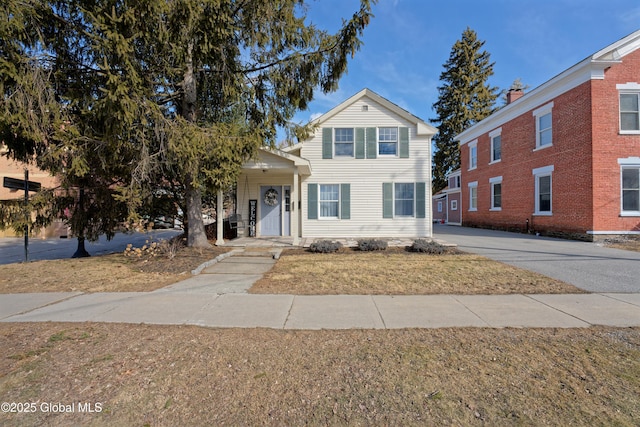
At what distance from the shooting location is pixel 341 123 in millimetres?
13172

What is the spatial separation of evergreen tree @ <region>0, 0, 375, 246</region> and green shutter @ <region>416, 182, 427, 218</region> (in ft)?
19.6

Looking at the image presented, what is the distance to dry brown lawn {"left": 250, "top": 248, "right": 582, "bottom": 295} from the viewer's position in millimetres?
5652

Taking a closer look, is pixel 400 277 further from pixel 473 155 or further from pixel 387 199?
pixel 473 155

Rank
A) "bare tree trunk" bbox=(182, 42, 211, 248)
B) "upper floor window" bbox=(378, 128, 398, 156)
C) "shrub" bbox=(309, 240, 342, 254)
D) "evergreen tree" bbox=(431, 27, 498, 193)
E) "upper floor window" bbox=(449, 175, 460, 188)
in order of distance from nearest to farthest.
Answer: "bare tree trunk" bbox=(182, 42, 211, 248) < "shrub" bbox=(309, 240, 342, 254) < "upper floor window" bbox=(378, 128, 398, 156) < "upper floor window" bbox=(449, 175, 460, 188) < "evergreen tree" bbox=(431, 27, 498, 193)

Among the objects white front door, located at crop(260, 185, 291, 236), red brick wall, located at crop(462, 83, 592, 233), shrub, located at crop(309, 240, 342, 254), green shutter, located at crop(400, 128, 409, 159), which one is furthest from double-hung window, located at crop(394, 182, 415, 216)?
red brick wall, located at crop(462, 83, 592, 233)

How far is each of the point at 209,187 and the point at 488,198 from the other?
18375 mm

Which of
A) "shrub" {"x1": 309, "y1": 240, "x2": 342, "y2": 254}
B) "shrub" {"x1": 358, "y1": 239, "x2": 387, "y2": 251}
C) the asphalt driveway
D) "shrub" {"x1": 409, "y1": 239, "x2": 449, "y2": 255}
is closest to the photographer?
the asphalt driveway

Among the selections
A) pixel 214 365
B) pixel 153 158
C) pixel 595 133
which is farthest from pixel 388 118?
pixel 214 365

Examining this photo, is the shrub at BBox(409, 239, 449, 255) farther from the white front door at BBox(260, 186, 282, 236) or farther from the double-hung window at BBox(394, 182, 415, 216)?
the white front door at BBox(260, 186, 282, 236)

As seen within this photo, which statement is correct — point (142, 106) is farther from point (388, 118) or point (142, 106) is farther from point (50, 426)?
point (388, 118)

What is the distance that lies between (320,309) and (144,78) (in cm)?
730

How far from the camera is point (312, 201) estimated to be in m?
13.1

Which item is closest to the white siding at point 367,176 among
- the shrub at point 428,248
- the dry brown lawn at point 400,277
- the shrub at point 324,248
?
the shrub at point 428,248

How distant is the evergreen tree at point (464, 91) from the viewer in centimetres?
3066
